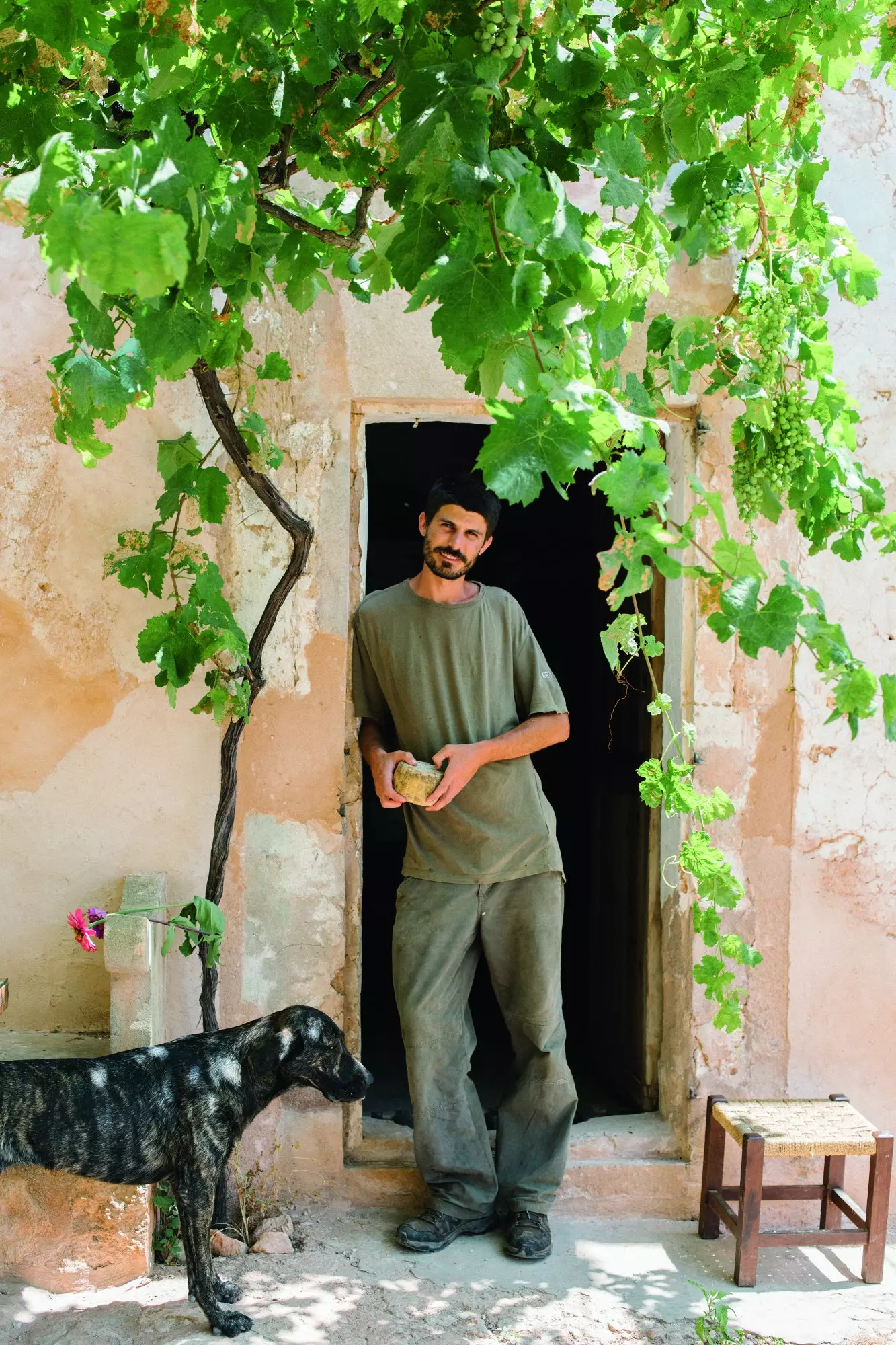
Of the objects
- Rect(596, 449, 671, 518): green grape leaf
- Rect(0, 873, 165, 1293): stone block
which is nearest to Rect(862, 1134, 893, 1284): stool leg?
Rect(0, 873, 165, 1293): stone block

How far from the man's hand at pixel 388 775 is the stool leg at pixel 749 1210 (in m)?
1.40

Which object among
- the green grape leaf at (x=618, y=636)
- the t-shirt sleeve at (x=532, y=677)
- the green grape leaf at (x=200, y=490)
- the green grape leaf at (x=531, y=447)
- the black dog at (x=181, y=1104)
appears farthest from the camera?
the t-shirt sleeve at (x=532, y=677)

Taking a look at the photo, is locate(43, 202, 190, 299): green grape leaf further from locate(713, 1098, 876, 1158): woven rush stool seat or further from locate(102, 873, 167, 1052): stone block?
locate(713, 1098, 876, 1158): woven rush stool seat

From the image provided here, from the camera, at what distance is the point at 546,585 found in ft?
25.4

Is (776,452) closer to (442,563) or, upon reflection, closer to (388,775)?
(442,563)

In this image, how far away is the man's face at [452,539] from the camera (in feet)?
12.6

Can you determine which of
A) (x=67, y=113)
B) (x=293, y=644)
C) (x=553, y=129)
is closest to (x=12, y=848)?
(x=293, y=644)

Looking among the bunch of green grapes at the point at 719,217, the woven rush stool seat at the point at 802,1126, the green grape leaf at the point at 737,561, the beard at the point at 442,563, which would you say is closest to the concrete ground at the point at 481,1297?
the woven rush stool seat at the point at 802,1126

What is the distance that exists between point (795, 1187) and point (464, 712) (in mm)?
1788

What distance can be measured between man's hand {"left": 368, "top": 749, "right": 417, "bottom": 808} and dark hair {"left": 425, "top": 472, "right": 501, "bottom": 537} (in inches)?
30.0

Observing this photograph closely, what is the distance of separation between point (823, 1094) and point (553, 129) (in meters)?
3.09

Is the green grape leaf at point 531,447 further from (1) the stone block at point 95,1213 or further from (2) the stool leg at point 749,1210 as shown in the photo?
(2) the stool leg at point 749,1210

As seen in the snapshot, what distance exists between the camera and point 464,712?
391 cm

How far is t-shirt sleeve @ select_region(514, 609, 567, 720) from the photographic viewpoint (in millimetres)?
3977
